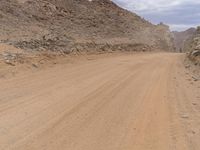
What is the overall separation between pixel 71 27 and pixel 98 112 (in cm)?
1710

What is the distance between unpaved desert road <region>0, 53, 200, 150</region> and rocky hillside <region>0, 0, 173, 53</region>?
5819mm

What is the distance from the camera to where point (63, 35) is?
2161 cm

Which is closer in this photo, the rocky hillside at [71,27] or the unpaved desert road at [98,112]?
the unpaved desert road at [98,112]

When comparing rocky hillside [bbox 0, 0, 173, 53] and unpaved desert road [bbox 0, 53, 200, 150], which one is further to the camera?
rocky hillside [bbox 0, 0, 173, 53]

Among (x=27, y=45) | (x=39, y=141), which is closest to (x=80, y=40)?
(x=27, y=45)

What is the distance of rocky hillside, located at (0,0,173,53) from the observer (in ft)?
61.9

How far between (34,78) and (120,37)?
58.0ft

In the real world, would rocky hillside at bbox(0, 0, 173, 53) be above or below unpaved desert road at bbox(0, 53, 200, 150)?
above

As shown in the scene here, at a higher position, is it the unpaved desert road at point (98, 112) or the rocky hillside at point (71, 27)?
the rocky hillside at point (71, 27)

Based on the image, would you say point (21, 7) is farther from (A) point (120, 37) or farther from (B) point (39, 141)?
(B) point (39, 141)

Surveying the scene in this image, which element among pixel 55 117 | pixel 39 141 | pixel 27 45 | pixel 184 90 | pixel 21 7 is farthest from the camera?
pixel 21 7

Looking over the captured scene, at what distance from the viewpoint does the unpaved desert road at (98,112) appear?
6.21m

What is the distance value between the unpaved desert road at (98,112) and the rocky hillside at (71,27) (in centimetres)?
582

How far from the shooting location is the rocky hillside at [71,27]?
61.9 ft
